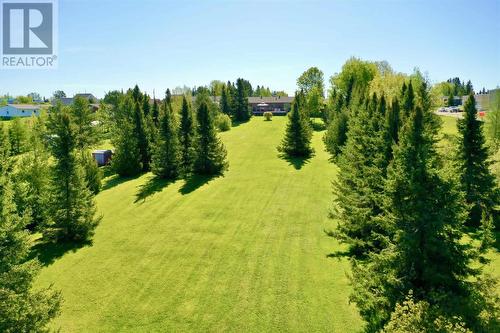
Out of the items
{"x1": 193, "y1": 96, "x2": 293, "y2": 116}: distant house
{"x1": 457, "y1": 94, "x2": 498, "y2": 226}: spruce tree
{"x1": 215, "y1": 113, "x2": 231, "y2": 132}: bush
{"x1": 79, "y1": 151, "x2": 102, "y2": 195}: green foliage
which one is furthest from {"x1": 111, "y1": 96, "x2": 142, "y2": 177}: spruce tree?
{"x1": 193, "y1": 96, "x2": 293, "y2": 116}: distant house

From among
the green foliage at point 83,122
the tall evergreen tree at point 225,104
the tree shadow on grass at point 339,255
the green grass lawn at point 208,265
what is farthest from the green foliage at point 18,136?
the tree shadow on grass at point 339,255

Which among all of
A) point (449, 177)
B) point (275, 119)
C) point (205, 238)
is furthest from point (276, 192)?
point (275, 119)

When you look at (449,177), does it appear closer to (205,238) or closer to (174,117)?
(205,238)

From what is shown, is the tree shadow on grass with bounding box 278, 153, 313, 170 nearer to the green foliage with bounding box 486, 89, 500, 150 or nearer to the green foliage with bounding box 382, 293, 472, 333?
the green foliage with bounding box 486, 89, 500, 150

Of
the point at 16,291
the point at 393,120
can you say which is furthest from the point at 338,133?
the point at 16,291

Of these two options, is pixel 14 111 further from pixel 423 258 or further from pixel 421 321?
pixel 421 321

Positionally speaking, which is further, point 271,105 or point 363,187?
point 271,105
